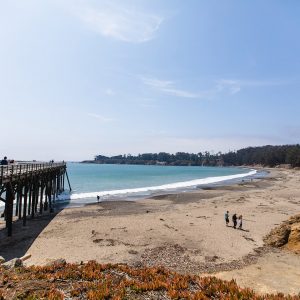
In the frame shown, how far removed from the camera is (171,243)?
834 inches

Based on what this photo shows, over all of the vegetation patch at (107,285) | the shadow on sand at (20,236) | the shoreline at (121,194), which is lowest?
the shadow on sand at (20,236)

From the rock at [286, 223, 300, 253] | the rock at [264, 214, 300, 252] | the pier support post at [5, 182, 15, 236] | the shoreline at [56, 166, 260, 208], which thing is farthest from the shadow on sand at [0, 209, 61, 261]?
the rock at [286, 223, 300, 253]

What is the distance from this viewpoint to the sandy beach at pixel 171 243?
52.7ft

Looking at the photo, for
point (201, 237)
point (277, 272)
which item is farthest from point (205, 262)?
point (201, 237)

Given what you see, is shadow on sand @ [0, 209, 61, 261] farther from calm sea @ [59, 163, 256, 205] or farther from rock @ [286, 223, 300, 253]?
rock @ [286, 223, 300, 253]

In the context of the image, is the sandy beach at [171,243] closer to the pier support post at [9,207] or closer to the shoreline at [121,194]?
the pier support post at [9,207]

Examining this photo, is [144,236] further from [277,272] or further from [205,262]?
[277,272]

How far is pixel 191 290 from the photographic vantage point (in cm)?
965

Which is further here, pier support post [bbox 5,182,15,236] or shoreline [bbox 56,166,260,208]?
shoreline [bbox 56,166,260,208]

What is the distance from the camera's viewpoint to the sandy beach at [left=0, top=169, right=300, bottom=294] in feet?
52.7

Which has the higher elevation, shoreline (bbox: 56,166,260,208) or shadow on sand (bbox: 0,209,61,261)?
shoreline (bbox: 56,166,260,208)

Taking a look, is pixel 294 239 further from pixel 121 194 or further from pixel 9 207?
pixel 121 194

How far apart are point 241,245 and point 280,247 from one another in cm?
231

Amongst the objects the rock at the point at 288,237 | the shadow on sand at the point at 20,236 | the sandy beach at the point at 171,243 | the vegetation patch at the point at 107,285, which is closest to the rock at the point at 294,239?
the rock at the point at 288,237
